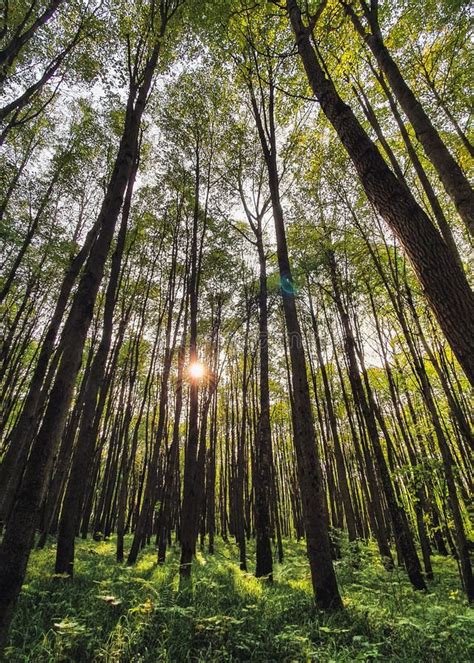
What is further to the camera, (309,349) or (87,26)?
(309,349)

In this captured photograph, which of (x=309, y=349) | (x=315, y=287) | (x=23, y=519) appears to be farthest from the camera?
(x=309, y=349)

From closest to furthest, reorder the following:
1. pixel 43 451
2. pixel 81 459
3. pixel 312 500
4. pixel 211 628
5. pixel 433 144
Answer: pixel 43 451 → pixel 211 628 → pixel 433 144 → pixel 312 500 → pixel 81 459

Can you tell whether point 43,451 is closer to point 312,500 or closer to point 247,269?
point 312,500

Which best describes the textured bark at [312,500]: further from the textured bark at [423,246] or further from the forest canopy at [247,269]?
the textured bark at [423,246]

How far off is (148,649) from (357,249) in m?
10.2

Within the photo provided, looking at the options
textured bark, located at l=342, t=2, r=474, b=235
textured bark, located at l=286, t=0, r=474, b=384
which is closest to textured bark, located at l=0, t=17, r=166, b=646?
textured bark, located at l=286, t=0, r=474, b=384

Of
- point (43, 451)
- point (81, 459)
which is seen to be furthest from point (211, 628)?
point (81, 459)

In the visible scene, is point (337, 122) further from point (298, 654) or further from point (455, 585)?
point (455, 585)

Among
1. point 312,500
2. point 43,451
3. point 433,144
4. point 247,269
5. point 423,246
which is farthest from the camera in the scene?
point 247,269

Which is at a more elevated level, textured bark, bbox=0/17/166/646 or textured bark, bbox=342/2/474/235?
textured bark, bbox=342/2/474/235

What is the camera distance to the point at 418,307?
9797 mm

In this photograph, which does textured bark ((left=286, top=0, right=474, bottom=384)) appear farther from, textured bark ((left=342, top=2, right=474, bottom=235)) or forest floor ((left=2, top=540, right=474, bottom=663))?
forest floor ((left=2, top=540, right=474, bottom=663))

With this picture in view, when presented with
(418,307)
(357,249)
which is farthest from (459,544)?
(357,249)

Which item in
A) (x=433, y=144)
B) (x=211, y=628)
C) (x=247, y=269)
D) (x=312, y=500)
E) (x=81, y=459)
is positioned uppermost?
(x=247, y=269)
